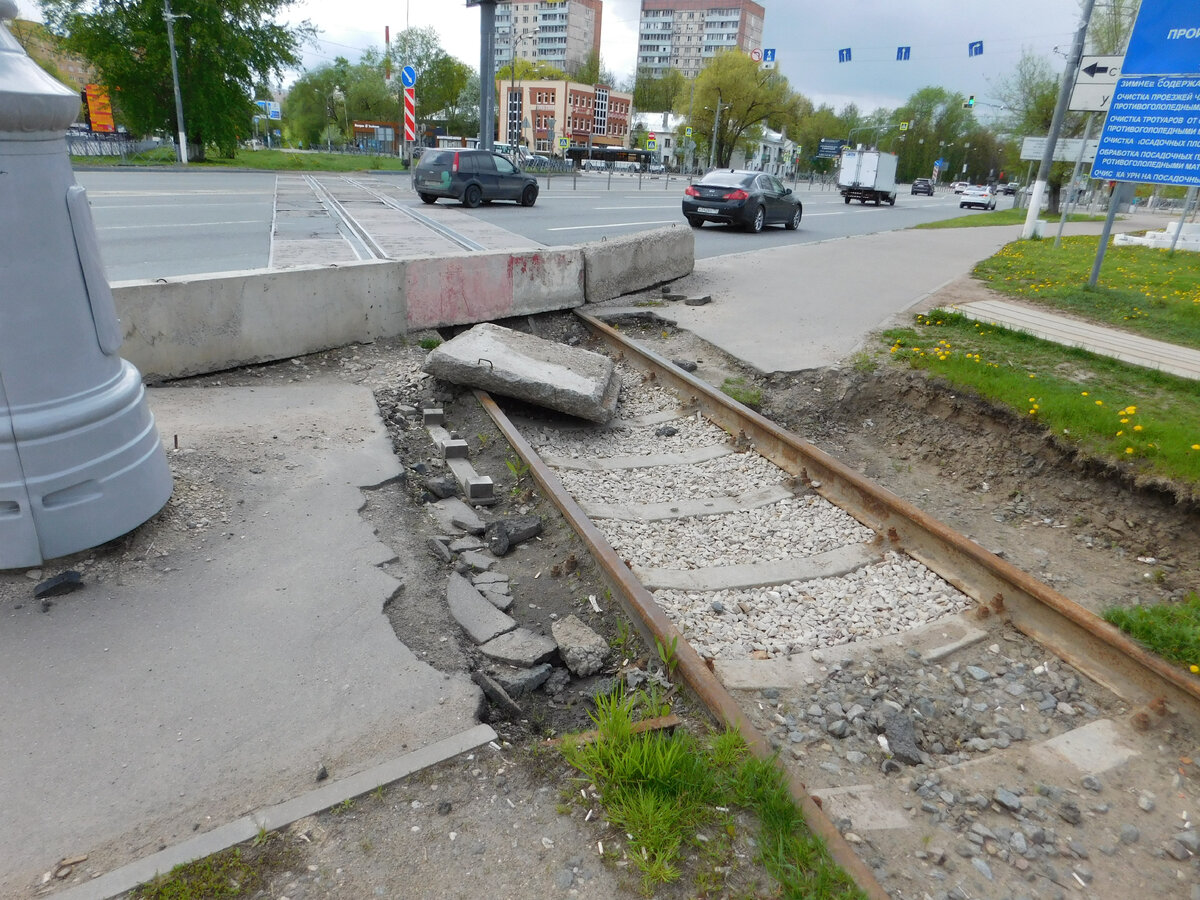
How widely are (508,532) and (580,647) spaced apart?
4.27 ft

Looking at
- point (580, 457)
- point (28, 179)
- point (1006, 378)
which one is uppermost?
point (28, 179)

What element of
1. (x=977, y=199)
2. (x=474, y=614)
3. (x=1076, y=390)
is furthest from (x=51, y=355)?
(x=977, y=199)

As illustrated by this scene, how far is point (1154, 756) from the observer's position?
327 centimetres

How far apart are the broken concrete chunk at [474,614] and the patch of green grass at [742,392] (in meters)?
3.79

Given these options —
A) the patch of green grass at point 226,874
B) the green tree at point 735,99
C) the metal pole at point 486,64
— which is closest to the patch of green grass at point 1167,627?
the patch of green grass at point 226,874

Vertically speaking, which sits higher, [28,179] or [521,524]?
[28,179]

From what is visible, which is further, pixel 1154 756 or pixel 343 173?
pixel 343 173

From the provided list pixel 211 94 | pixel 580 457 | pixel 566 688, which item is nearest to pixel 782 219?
pixel 580 457

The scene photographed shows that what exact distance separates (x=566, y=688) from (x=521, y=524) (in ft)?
5.04

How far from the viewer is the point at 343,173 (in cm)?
3997

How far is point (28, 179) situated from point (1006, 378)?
741 cm

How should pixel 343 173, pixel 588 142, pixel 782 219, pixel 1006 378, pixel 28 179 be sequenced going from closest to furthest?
pixel 28 179, pixel 1006 378, pixel 782 219, pixel 343 173, pixel 588 142

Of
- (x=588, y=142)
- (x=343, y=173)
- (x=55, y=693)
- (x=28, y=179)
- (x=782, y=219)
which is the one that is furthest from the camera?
(x=588, y=142)

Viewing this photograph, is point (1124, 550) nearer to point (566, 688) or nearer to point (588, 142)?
point (566, 688)
